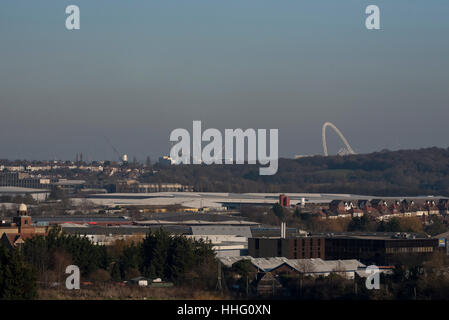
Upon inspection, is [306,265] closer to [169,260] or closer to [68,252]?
[169,260]

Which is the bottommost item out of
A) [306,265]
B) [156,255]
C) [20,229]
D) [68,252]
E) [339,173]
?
[306,265]

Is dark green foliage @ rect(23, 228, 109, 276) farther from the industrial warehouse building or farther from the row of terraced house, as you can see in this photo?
the row of terraced house

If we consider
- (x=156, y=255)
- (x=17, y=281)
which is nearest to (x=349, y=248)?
(x=156, y=255)

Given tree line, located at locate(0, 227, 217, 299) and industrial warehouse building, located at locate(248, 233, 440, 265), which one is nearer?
tree line, located at locate(0, 227, 217, 299)

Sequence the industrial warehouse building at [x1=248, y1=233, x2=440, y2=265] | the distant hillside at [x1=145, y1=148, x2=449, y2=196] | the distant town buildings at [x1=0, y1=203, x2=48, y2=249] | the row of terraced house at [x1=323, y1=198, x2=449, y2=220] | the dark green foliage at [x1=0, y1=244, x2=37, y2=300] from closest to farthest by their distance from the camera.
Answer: the dark green foliage at [x1=0, y1=244, x2=37, y2=300] < the industrial warehouse building at [x1=248, y1=233, x2=440, y2=265] < the distant town buildings at [x1=0, y1=203, x2=48, y2=249] < the row of terraced house at [x1=323, y1=198, x2=449, y2=220] < the distant hillside at [x1=145, y1=148, x2=449, y2=196]

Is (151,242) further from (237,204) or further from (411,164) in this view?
(411,164)

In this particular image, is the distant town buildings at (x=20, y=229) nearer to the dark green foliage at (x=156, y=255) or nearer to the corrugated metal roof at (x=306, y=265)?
the dark green foliage at (x=156, y=255)

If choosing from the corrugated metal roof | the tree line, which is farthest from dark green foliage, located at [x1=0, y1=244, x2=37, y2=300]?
the corrugated metal roof
